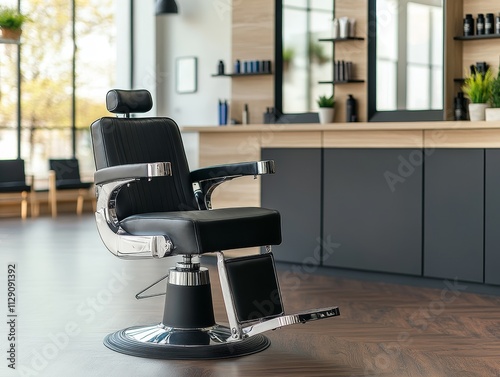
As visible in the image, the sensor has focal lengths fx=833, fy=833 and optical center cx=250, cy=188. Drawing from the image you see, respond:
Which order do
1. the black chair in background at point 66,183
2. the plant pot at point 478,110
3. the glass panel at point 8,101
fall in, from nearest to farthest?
the plant pot at point 478,110, the black chair in background at point 66,183, the glass panel at point 8,101

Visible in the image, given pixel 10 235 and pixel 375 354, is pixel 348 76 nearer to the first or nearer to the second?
pixel 375 354

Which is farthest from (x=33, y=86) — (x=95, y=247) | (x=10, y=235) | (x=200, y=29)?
(x=95, y=247)

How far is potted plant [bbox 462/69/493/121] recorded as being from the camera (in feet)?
16.1

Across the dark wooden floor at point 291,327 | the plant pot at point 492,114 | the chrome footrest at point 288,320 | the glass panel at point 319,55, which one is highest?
the glass panel at point 319,55

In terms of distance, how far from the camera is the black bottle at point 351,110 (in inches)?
229

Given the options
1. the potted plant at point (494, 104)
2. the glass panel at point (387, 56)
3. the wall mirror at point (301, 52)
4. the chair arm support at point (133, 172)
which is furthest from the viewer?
the wall mirror at point (301, 52)

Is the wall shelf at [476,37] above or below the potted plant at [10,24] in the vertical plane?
below

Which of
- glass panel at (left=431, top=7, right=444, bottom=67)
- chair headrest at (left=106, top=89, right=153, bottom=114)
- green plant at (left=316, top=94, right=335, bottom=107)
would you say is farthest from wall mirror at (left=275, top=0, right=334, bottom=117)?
chair headrest at (left=106, top=89, right=153, bottom=114)

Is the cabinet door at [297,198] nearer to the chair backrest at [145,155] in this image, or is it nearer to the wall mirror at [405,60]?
the wall mirror at [405,60]

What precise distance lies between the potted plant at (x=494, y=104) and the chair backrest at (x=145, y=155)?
6.45 ft

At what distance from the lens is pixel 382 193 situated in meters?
5.12

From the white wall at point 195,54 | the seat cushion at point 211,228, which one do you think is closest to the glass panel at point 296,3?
the white wall at point 195,54

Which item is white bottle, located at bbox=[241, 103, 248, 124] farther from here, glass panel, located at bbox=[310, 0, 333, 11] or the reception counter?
glass panel, located at bbox=[310, 0, 333, 11]

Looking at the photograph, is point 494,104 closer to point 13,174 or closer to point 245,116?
point 245,116
